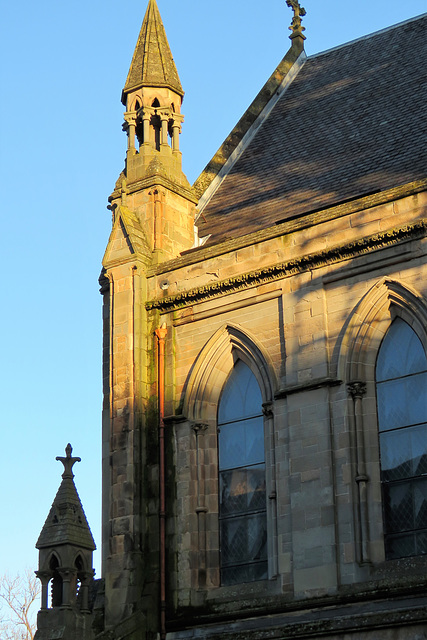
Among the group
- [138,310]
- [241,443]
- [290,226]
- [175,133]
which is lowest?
[241,443]

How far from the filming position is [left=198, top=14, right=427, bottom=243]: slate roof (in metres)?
22.5

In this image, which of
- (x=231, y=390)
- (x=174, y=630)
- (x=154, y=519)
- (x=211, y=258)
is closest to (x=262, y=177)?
(x=211, y=258)

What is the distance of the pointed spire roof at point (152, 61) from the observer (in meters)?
25.0

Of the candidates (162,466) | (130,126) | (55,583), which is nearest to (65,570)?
(55,583)

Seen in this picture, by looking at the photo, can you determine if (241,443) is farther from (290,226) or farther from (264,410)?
(290,226)

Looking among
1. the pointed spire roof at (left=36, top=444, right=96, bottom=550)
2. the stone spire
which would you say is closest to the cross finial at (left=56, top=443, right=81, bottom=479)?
the pointed spire roof at (left=36, top=444, right=96, bottom=550)

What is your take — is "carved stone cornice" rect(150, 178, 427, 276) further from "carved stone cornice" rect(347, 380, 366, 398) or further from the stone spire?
the stone spire

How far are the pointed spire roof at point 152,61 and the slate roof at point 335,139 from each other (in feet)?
8.75

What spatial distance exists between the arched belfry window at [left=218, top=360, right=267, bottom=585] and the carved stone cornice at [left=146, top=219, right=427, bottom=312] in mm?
1448

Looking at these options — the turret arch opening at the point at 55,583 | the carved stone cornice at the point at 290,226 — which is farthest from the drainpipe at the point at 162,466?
the turret arch opening at the point at 55,583

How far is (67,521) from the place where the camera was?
21109mm

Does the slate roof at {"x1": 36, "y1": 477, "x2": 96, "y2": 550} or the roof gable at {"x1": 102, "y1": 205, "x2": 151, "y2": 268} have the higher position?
the roof gable at {"x1": 102, "y1": 205, "x2": 151, "y2": 268}

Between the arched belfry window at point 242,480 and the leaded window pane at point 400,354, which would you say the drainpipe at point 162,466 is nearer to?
the arched belfry window at point 242,480

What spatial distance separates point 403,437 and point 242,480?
319 cm
